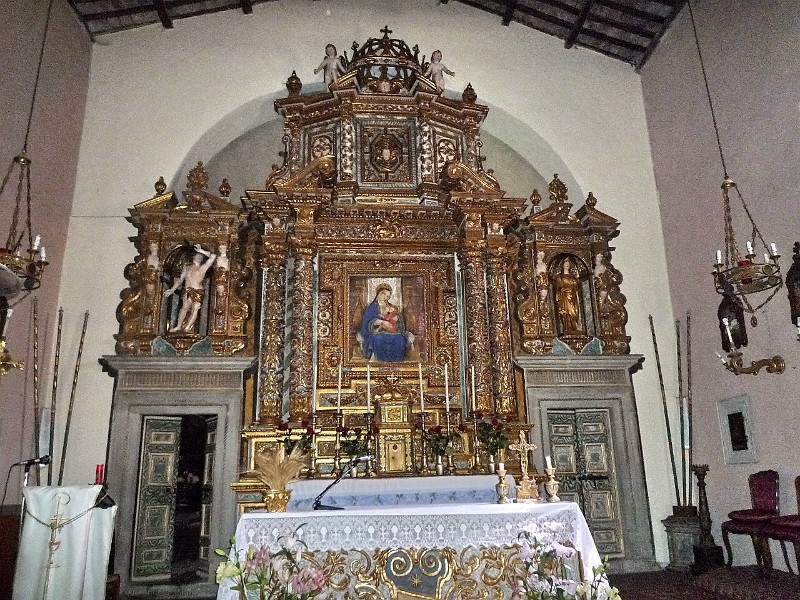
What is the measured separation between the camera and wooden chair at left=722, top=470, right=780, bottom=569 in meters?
6.27

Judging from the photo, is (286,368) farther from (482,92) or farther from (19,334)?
(482,92)

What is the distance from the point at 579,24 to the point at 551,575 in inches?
344

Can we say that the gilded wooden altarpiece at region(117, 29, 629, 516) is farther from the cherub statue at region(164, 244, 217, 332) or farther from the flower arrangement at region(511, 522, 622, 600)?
the flower arrangement at region(511, 522, 622, 600)

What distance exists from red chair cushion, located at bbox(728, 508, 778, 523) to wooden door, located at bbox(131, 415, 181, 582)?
6.27 m

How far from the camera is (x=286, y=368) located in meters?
7.98

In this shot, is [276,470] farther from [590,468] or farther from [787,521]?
[590,468]

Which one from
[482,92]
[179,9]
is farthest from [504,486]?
[179,9]

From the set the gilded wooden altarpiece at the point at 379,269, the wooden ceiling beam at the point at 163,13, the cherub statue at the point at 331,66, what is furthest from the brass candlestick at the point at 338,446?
the wooden ceiling beam at the point at 163,13

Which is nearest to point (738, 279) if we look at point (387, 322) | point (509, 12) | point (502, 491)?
point (502, 491)

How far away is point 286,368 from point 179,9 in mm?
5739

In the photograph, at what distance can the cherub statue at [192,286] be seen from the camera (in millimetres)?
8305

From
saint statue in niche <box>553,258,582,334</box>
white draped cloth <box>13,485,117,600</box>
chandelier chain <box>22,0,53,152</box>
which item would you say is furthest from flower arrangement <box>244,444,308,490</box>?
saint statue in niche <box>553,258,582,334</box>

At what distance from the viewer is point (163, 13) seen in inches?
373

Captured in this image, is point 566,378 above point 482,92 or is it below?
below
